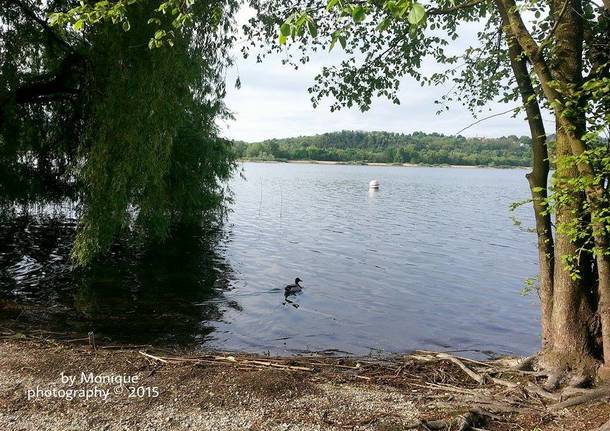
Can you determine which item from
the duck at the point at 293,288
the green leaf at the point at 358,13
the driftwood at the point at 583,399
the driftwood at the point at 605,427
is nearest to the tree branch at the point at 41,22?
the duck at the point at 293,288

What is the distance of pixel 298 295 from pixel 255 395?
883cm

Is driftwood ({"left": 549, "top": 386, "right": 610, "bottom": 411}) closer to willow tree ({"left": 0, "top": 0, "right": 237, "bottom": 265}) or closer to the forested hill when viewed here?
willow tree ({"left": 0, "top": 0, "right": 237, "bottom": 265})

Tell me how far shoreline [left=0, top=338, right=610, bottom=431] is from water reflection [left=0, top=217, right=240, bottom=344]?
302 centimetres

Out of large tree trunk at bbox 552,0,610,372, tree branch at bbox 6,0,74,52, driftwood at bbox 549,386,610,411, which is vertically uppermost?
tree branch at bbox 6,0,74,52

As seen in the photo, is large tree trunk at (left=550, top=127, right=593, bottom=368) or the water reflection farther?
the water reflection

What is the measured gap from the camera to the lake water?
35.9 ft

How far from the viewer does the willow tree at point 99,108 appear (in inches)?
411

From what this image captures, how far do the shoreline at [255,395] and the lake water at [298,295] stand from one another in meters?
2.58

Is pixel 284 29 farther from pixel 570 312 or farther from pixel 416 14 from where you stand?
pixel 570 312

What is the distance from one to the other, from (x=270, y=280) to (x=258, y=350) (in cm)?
653

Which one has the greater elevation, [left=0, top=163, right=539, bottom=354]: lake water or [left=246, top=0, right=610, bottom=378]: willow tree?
[left=246, top=0, right=610, bottom=378]: willow tree

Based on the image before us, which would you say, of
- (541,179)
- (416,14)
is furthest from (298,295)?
(416,14)

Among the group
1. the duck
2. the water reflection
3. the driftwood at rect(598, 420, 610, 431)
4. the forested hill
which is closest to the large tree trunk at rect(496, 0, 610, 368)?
the driftwood at rect(598, 420, 610, 431)

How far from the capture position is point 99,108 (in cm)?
1057
